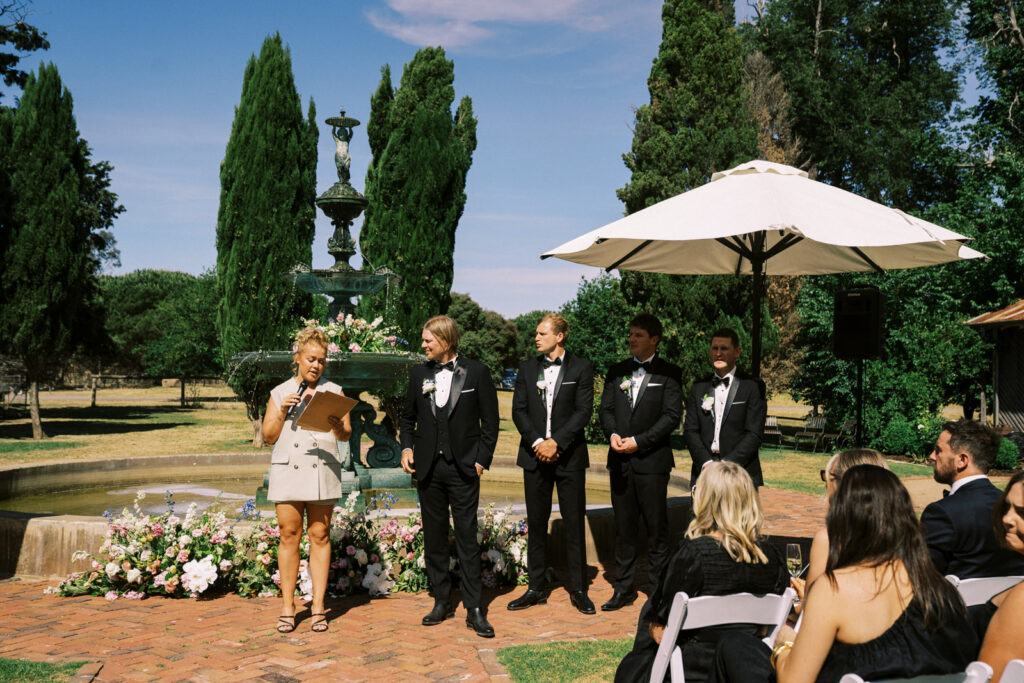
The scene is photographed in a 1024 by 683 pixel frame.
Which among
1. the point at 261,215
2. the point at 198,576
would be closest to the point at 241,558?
the point at 198,576

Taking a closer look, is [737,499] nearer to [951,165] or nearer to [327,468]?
[327,468]

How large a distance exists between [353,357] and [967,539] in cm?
604

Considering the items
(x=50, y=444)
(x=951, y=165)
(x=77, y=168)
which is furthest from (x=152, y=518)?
(x=951, y=165)

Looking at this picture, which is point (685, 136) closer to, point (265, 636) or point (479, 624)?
point (479, 624)

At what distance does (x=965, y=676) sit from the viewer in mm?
2252

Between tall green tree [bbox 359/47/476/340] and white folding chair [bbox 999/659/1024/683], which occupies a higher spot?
tall green tree [bbox 359/47/476/340]

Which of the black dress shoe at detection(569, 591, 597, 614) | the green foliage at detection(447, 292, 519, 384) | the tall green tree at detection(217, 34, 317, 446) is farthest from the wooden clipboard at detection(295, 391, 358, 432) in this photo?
the green foliage at detection(447, 292, 519, 384)

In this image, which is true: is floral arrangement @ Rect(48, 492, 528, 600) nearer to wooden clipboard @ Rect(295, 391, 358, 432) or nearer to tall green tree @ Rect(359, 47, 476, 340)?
wooden clipboard @ Rect(295, 391, 358, 432)

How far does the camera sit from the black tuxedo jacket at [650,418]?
566cm

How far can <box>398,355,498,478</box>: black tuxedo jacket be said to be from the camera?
17.3ft

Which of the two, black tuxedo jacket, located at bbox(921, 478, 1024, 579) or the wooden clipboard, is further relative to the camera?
the wooden clipboard

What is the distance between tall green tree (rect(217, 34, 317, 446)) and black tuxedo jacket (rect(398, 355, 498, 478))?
43.1ft

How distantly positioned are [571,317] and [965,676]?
26514 mm

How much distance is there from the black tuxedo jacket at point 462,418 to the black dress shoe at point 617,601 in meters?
1.39
